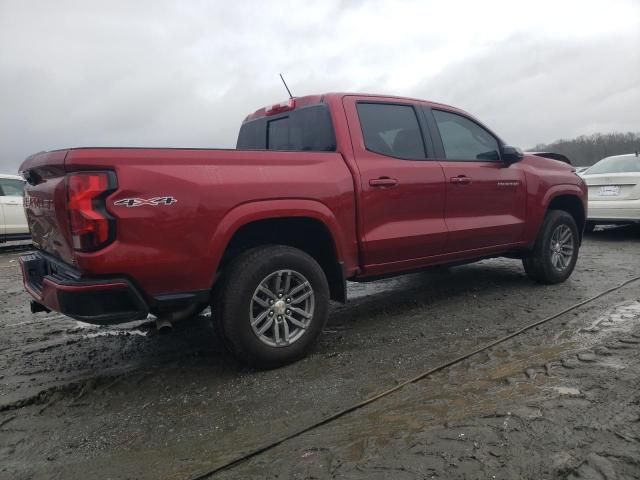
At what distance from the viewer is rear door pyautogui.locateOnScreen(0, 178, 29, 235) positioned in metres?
10.5

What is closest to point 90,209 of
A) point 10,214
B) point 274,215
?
point 274,215

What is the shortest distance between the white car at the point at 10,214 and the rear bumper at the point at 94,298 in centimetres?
868

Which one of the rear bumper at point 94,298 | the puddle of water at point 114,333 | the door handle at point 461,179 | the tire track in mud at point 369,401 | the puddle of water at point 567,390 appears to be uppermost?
the door handle at point 461,179

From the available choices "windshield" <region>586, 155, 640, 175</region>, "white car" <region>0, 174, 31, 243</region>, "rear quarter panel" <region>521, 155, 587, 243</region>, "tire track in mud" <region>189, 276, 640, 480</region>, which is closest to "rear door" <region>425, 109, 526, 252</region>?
"rear quarter panel" <region>521, 155, 587, 243</region>

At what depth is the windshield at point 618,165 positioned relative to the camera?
8.98 metres

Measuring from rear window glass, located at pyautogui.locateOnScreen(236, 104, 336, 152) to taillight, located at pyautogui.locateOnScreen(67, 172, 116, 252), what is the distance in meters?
1.76

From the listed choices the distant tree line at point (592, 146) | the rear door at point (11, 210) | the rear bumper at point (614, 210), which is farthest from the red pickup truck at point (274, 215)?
the distant tree line at point (592, 146)

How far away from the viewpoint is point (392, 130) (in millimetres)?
4320

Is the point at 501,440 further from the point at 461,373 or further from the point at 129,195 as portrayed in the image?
the point at 129,195

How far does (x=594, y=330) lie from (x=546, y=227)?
1683mm

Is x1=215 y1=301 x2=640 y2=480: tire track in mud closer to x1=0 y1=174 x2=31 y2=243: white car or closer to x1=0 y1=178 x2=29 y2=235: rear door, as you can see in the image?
x1=0 y1=174 x2=31 y2=243: white car

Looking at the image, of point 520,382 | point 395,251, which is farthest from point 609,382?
point 395,251

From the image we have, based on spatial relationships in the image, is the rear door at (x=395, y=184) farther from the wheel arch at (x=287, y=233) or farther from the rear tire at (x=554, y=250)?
the rear tire at (x=554, y=250)

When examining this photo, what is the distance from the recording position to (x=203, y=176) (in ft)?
10.1
